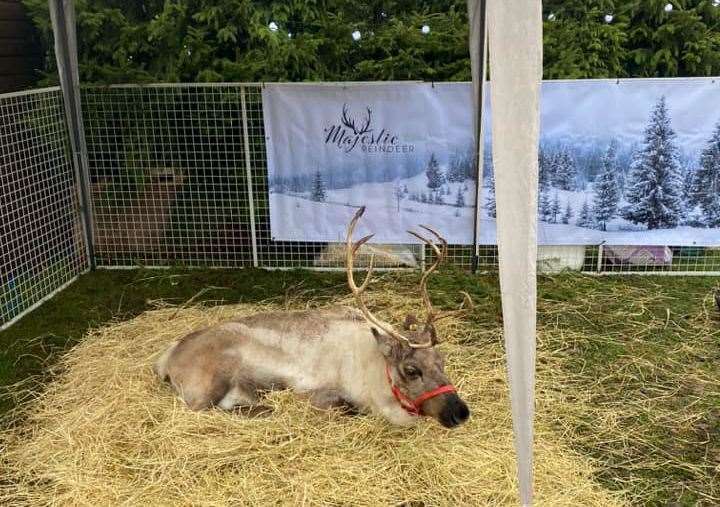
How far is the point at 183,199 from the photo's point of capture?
23.4ft

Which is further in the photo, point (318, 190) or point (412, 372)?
point (318, 190)

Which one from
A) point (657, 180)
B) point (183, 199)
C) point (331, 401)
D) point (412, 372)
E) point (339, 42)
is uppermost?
point (339, 42)

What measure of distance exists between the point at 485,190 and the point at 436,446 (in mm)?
3310

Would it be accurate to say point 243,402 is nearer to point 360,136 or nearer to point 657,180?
point 360,136

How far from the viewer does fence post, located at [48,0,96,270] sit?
20.8 ft

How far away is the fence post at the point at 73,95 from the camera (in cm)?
634

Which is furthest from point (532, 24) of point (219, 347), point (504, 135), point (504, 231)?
point (219, 347)

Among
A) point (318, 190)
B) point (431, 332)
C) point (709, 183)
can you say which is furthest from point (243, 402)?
point (709, 183)

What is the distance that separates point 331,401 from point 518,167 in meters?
2.33

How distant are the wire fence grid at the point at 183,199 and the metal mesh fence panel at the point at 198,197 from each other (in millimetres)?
11

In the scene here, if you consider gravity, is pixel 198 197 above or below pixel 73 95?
below

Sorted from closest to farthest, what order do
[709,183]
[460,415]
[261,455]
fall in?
1. [460,415]
2. [261,455]
3. [709,183]

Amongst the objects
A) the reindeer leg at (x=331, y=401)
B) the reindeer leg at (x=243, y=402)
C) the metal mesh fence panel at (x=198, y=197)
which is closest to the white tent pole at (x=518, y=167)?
the reindeer leg at (x=331, y=401)

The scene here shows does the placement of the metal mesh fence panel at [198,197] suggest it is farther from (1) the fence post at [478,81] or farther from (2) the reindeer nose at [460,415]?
(2) the reindeer nose at [460,415]
